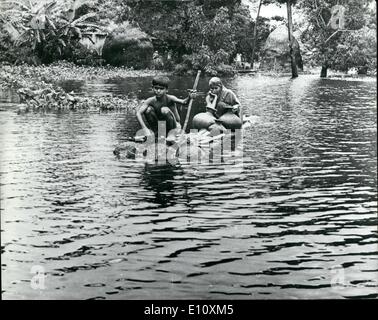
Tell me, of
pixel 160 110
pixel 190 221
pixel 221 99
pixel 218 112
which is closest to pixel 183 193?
pixel 190 221

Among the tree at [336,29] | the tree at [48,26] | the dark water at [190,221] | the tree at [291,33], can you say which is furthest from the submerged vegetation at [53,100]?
the tree at [291,33]

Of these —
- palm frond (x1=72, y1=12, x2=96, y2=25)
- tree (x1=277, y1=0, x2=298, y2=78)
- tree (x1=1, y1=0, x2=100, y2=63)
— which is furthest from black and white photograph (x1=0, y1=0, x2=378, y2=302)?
tree (x1=277, y1=0, x2=298, y2=78)

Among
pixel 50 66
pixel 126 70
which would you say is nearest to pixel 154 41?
Result: pixel 126 70

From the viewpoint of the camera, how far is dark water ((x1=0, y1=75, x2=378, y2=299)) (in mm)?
6480

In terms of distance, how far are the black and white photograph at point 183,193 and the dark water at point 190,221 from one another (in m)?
0.02

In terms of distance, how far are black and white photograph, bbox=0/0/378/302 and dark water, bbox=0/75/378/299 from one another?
0.02 meters

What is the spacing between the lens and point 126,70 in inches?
1544

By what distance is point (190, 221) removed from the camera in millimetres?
8547

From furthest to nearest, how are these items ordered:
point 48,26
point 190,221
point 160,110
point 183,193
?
point 48,26
point 160,110
point 183,193
point 190,221

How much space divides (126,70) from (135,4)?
4586 mm

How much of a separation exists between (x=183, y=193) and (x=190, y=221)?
1.60 m

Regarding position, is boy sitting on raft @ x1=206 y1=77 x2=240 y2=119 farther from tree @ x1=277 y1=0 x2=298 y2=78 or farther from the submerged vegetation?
tree @ x1=277 y1=0 x2=298 y2=78

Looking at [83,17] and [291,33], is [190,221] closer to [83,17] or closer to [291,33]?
[83,17]

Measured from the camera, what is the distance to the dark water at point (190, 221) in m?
6.48
